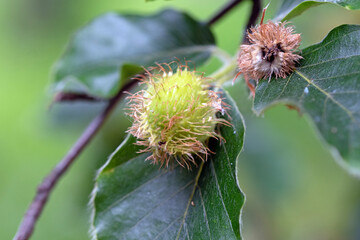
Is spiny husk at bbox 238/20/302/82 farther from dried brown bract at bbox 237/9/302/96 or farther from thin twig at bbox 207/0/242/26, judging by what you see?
thin twig at bbox 207/0/242/26

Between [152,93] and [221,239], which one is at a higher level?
[152,93]

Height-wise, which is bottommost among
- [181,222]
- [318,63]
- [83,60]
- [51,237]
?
[51,237]

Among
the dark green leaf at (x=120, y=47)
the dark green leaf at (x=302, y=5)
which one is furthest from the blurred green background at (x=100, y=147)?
the dark green leaf at (x=302, y=5)

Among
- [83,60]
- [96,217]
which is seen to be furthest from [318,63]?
[83,60]

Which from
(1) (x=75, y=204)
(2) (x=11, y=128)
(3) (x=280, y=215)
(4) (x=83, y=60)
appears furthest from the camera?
(2) (x=11, y=128)

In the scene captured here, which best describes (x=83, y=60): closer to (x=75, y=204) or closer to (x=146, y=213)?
(x=146, y=213)

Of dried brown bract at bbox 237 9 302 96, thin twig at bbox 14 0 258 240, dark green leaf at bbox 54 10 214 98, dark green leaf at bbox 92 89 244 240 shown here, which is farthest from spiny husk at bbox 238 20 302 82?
thin twig at bbox 14 0 258 240

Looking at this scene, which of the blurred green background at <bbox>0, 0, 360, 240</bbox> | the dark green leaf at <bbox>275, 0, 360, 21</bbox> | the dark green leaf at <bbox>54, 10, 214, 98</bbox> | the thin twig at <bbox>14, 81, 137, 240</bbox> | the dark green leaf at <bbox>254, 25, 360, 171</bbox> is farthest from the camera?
the blurred green background at <bbox>0, 0, 360, 240</bbox>
